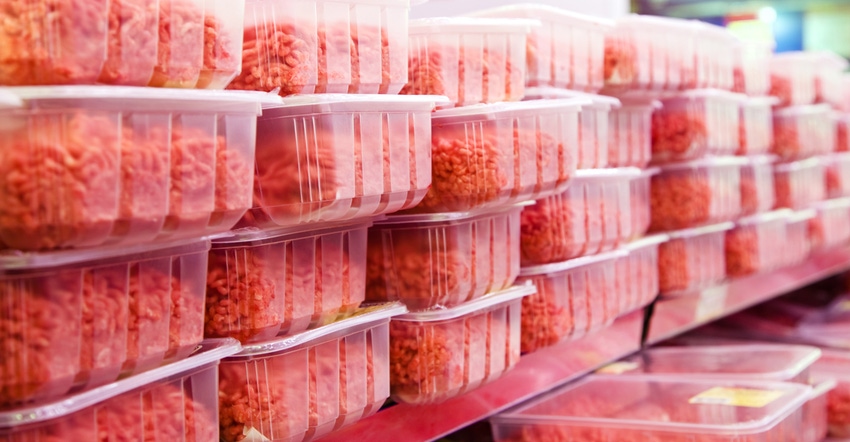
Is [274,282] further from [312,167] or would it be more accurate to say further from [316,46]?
[316,46]

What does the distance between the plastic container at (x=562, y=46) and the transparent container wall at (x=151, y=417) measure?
1.04 m

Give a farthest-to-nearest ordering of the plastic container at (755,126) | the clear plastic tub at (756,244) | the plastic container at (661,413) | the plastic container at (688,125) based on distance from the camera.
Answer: the clear plastic tub at (756,244)
the plastic container at (755,126)
the plastic container at (688,125)
the plastic container at (661,413)

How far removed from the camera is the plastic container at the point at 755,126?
9.61 feet

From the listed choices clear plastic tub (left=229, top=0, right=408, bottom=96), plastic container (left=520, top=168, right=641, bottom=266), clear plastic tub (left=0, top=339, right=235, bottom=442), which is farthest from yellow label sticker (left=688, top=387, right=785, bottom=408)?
clear plastic tub (left=0, top=339, right=235, bottom=442)

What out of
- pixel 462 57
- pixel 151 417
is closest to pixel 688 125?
pixel 462 57

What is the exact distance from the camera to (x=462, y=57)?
172cm

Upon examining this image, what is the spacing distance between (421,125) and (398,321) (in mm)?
369

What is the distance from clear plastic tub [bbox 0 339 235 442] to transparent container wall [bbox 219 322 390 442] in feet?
0.23

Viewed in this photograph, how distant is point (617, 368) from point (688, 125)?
0.71 m

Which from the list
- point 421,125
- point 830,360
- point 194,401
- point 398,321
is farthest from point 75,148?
point 830,360

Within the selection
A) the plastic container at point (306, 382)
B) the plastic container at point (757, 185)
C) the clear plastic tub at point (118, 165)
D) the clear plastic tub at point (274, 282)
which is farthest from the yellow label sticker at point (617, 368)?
the clear plastic tub at point (118, 165)

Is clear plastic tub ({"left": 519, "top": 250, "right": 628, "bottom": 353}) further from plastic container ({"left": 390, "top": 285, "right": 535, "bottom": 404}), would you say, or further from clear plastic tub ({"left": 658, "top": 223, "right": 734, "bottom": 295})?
clear plastic tub ({"left": 658, "top": 223, "right": 734, "bottom": 295})

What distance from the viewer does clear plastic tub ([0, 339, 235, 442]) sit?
1.06 m

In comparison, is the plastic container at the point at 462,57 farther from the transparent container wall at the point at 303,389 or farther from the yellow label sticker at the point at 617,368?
the yellow label sticker at the point at 617,368
